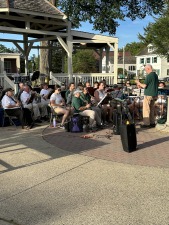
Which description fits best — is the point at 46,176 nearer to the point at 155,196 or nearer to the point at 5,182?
the point at 5,182

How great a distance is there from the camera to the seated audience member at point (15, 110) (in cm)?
902

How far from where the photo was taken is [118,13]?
2220cm

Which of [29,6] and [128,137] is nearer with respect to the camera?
[128,137]


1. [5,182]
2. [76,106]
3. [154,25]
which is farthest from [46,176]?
[154,25]

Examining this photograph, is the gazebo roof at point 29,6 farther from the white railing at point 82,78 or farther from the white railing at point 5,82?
the white railing at point 82,78

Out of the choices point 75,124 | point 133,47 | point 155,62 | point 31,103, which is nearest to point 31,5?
point 31,103

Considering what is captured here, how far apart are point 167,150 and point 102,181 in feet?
7.87

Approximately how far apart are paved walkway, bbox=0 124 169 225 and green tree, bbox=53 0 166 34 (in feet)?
55.5

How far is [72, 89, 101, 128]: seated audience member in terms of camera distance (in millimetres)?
8648

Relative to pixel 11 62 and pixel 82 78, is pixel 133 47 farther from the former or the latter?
pixel 82 78

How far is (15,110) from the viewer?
906 cm

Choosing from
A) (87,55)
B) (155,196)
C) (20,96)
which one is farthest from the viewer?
(87,55)

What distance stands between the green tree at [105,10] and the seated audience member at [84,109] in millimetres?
14909

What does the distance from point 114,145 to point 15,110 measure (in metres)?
3.56
